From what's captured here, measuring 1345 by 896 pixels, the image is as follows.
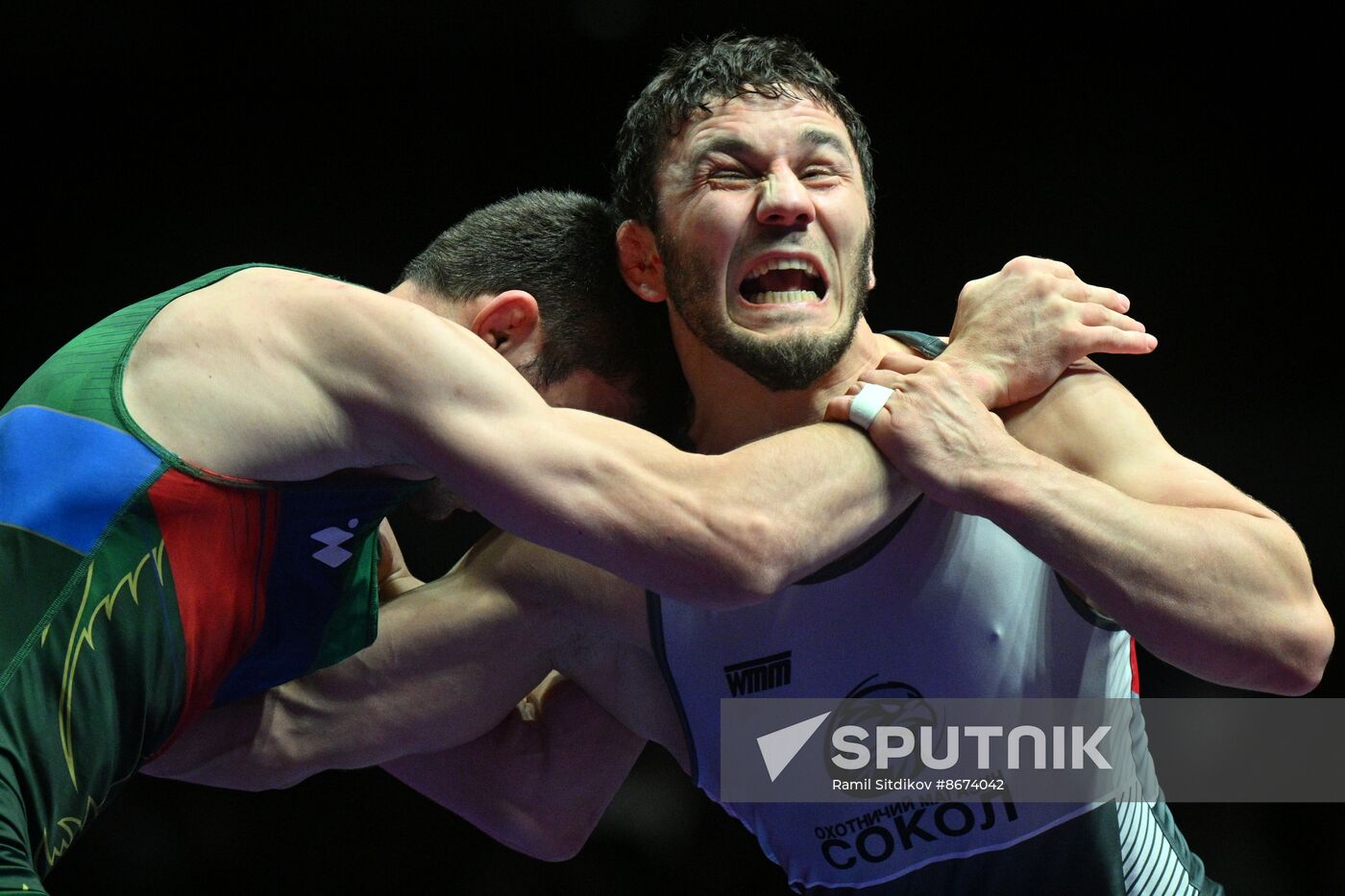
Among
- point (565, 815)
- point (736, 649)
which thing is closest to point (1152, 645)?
point (736, 649)

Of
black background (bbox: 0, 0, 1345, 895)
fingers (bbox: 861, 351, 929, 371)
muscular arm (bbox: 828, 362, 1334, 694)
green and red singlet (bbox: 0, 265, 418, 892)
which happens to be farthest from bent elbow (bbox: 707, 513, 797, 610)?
black background (bbox: 0, 0, 1345, 895)

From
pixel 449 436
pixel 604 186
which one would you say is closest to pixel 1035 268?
pixel 449 436

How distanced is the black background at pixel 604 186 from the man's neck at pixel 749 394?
1.94m

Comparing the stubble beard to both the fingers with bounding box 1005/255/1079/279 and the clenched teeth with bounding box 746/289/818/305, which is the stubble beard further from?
the fingers with bounding box 1005/255/1079/279

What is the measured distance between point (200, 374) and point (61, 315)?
104 inches

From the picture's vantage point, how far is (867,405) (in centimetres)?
199

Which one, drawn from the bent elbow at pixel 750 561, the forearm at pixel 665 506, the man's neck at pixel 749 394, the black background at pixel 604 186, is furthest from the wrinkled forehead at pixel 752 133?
the black background at pixel 604 186

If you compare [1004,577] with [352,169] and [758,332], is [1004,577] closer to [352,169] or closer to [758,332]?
[758,332]

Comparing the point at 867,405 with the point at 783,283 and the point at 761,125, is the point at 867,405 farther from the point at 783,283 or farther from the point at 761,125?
the point at 761,125

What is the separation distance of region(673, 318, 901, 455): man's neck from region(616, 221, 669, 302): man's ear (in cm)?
9

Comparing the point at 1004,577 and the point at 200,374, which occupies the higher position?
the point at 200,374

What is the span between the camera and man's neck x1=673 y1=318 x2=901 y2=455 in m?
2.36

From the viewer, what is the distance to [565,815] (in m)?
2.56

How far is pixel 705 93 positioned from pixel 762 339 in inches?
18.8
